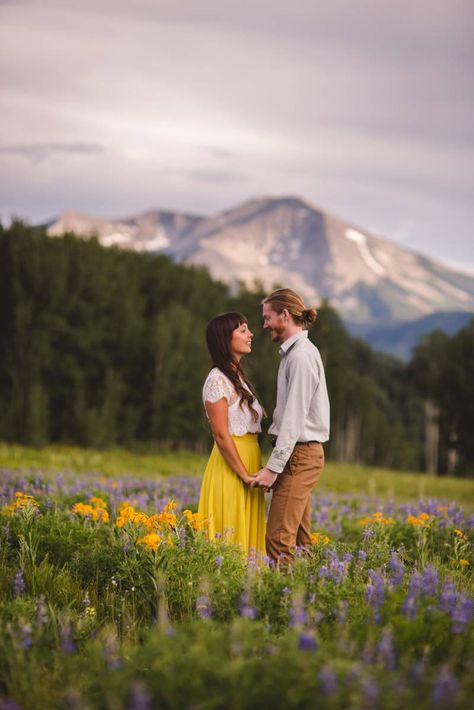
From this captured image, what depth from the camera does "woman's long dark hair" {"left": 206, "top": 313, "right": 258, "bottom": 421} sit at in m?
6.23

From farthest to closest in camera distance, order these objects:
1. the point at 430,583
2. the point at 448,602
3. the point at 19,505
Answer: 1. the point at 19,505
2. the point at 430,583
3. the point at 448,602

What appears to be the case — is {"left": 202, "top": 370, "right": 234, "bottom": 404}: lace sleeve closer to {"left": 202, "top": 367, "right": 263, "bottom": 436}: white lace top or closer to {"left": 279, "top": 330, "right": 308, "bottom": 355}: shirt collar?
{"left": 202, "top": 367, "right": 263, "bottom": 436}: white lace top

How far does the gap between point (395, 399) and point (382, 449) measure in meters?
44.8

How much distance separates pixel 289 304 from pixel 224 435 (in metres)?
1.25

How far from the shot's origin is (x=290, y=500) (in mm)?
5977

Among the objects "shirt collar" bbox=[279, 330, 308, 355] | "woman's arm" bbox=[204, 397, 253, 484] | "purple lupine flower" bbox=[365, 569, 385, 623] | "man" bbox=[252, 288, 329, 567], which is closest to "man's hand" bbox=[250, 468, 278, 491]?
"man" bbox=[252, 288, 329, 567]

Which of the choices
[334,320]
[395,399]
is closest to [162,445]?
[334,320]

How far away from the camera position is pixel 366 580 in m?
6.03

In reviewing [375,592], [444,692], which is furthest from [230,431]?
[444,692]

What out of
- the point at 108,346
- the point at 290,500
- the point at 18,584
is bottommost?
the point at 18,584

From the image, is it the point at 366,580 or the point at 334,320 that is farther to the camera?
the point at 334,320

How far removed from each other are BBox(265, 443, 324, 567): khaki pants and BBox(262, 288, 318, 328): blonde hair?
3.66 feet

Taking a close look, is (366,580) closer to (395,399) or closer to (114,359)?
(114,359)

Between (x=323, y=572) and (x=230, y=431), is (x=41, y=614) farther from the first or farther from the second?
(x=230, y=431)
